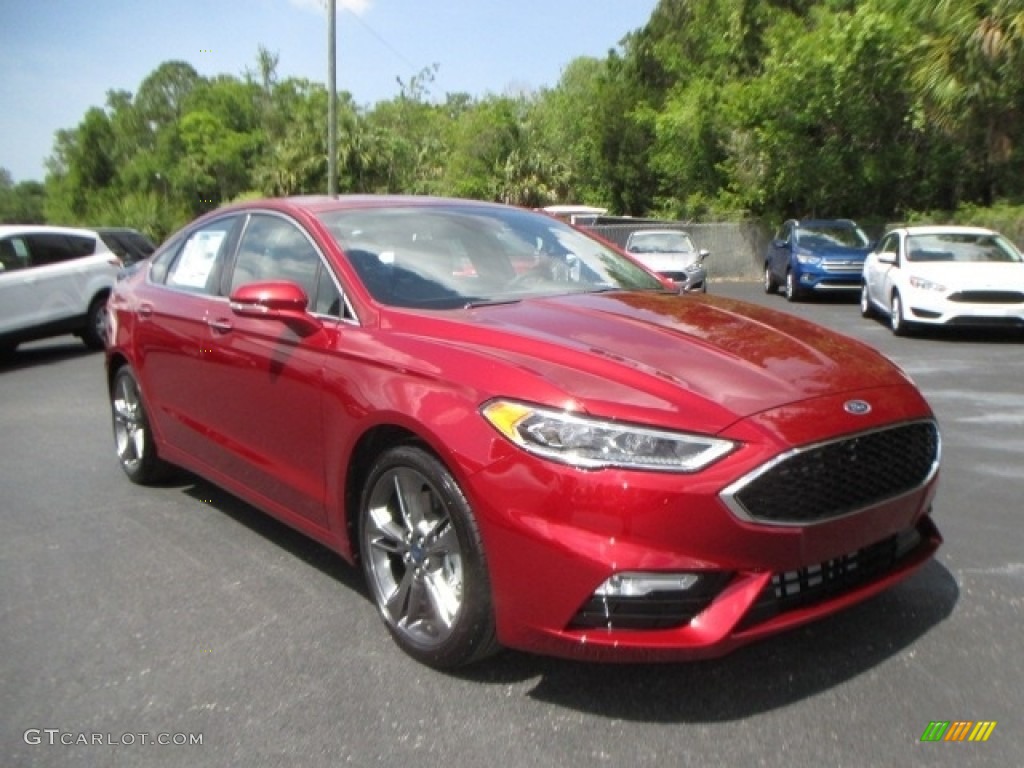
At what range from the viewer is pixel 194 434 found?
516 cm

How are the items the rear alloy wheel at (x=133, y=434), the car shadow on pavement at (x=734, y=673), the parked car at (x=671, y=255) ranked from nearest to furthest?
the car shadow on pavement at (x=734, y=673), the rear alloy wheel at (x=133, y=434), the parked car at (x=671, y=255)

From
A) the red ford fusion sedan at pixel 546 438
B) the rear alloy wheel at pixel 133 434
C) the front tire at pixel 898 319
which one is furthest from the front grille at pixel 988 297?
the rear alloy wheel at pixel 133 434

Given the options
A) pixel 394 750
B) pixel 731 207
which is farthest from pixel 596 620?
pixel 731 207

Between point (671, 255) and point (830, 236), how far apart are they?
3.29 meters

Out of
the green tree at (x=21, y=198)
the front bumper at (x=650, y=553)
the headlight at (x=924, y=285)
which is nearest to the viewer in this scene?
the front bumper at (x=650, y=553)

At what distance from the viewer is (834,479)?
312cm

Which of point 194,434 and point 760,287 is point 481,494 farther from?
point 760,287

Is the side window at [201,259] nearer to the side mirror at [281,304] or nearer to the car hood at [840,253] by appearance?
the side mirror at [281,304]

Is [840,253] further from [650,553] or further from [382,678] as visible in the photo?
[650,553]

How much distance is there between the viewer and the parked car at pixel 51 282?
42.8ft

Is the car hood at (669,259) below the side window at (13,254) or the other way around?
below

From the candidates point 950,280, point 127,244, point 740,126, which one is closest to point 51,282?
point 127,244

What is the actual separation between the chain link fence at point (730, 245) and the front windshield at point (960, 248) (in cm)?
1650

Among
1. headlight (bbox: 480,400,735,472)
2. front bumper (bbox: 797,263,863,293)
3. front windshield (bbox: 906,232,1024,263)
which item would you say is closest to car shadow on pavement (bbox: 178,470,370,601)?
headlight (bbox: 480,400,735,472)
